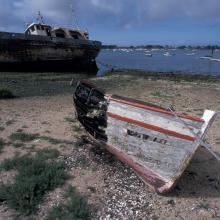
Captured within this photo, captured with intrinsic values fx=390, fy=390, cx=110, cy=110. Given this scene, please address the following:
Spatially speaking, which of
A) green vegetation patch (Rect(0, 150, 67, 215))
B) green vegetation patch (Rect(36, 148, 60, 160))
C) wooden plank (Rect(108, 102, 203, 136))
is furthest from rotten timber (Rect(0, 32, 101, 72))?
wooden plank (Rect(108, 102, 203, 136))

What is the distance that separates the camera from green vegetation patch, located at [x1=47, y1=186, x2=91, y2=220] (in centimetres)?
677

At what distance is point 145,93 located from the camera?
20.3 meters

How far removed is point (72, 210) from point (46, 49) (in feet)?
96.1

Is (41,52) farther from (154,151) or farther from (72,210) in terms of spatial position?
(72,210)

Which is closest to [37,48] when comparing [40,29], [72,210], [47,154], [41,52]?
[41,52]

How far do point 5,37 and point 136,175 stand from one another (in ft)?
90.2

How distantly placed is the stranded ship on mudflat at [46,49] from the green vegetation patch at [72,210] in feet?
92.2

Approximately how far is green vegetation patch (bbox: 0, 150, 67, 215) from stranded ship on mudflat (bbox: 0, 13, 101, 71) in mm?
26010

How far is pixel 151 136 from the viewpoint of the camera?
7.74m

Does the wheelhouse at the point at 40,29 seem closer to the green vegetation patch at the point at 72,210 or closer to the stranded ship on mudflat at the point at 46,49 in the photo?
the stranded ship on mudflat at the point at 46,49

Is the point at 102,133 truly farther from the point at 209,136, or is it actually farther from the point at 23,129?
the point at 209,136

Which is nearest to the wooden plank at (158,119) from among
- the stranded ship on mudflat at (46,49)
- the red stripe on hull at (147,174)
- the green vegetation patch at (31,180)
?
the red stripe on hull at (147,174)

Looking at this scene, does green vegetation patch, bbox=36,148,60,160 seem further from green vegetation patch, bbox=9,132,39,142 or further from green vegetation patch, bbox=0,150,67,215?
green vegetation patch, bbox=9,132,39,142

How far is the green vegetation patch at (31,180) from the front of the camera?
23.5 feet
